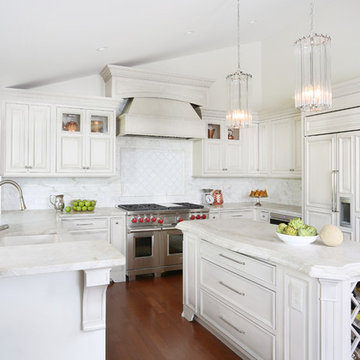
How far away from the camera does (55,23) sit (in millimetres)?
2756

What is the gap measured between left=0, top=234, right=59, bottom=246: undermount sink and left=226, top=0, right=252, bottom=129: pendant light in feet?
6.42

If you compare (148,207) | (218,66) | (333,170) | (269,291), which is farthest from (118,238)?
(218,66)

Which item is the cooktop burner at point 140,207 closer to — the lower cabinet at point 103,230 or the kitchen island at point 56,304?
the lower cabinet at point 103,230

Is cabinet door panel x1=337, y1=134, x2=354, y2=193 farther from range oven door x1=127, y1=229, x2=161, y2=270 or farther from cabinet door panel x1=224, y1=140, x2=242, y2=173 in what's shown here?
range oven door x1=127, y1=229, x2=161, y2=270

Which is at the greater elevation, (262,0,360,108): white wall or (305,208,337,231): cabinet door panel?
(262,0,360,108): white wall

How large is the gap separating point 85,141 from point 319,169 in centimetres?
317

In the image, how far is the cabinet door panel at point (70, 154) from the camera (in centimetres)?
470

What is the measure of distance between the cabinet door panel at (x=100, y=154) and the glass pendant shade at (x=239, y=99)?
2.15 m

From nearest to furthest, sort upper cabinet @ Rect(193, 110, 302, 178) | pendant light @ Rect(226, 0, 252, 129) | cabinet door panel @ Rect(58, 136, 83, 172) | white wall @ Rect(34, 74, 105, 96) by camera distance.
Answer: pendant light @ Rect(226, 0, 252, 129), cabinet door panel @ Rect(58, 136, 83, 172), white wall @ Rect(34, 74, 105, 96), upper cabinet @ Rect(193, 110, 302, 178)

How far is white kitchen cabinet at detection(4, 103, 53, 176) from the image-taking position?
4438mm

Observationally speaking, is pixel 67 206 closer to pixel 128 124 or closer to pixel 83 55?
pixel 128 124

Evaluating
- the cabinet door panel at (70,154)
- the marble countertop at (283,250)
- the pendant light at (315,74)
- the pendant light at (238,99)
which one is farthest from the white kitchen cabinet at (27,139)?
the pendant light at (315,74)

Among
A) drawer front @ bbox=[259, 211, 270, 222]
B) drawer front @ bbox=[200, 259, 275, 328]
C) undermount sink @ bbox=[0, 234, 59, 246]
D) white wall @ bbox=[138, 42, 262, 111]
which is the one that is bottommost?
drawer front @ bbox=[200, 259, 275, 328]

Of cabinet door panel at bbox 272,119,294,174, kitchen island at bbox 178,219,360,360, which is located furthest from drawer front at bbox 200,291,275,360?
cabinet door panel at bbox 272,119,294,174
